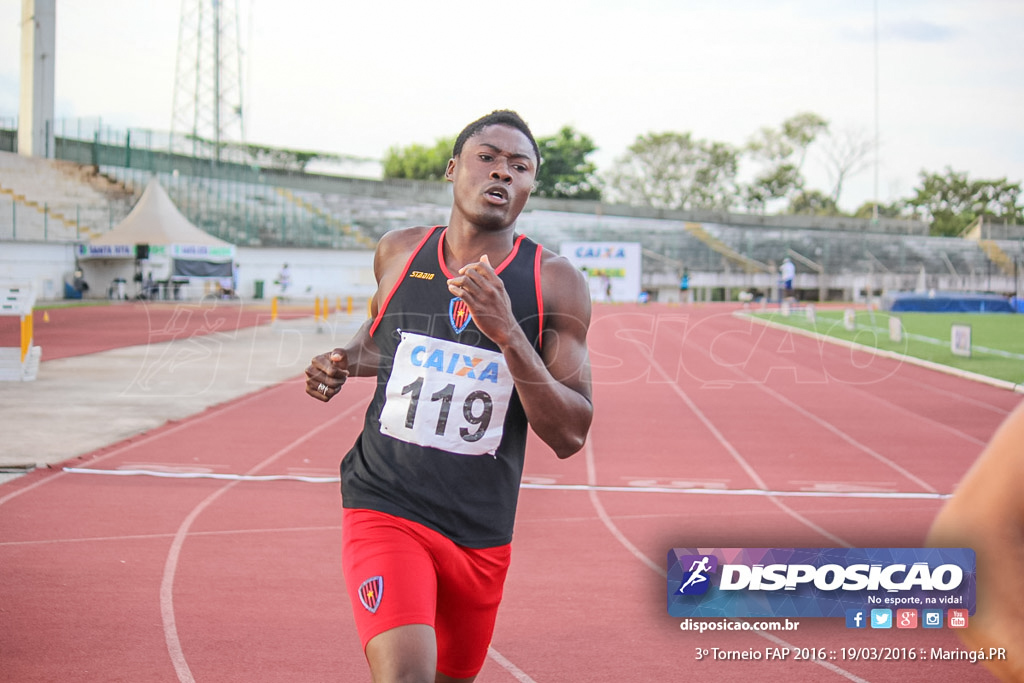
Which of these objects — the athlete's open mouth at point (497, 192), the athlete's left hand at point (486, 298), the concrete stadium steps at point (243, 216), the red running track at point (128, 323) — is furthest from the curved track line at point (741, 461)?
the concrete stadium steps at point (243, 216)

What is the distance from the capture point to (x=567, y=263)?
275cm

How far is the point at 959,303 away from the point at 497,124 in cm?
3753

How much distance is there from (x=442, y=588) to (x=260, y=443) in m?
7.66

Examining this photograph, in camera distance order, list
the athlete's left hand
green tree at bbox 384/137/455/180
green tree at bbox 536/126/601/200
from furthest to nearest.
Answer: green tree at bbox 384/137/455/180 → green tree at bbox 536/126/601/200 → the athlete's left hand

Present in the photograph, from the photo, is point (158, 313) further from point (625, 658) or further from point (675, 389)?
point (625, 658)

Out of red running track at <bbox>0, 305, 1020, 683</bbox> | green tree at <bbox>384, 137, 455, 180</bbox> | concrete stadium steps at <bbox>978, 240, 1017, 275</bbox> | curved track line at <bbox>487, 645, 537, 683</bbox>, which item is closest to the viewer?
curved track line at <bbox>487, 645, 537, 683</bbox>

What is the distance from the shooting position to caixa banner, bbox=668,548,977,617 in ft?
7.59

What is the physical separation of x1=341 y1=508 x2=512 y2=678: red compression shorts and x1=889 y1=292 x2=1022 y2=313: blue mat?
3668 centimetres

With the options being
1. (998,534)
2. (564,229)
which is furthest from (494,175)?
(564,229)

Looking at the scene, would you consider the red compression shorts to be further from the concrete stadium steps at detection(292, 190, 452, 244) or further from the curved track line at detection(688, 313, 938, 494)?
the concrete stadium steps at detection(292, 190, 452, 244)

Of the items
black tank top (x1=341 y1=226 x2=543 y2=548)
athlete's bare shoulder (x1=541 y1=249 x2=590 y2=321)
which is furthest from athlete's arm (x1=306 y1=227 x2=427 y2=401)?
athlete's bare shoulder (x1=541 y1=249 x2=590 y2=321)

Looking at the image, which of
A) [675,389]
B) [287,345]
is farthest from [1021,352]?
[287,345]

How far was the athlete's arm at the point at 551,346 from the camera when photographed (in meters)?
2.25

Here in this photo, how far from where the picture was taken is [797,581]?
113 inches
